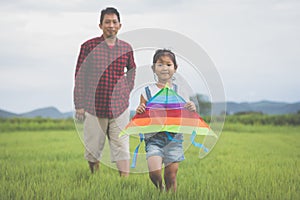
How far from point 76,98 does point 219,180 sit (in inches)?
63.5

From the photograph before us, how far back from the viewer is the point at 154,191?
3.17 meters

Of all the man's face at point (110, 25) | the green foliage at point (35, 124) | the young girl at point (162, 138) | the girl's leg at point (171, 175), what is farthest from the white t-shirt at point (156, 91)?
the green foliage at point (35, 124)

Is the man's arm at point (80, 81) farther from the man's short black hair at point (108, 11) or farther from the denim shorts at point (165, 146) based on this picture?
the denim shorts at point (165, 146)

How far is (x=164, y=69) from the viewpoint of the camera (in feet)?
10.00

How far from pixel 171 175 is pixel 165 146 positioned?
0.79ft

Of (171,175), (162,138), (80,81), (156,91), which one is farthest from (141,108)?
(80,81)

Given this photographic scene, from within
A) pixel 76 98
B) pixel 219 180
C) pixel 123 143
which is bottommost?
pixel 219 180

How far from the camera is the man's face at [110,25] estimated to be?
3.82 meters

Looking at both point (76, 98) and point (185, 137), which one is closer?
point (185, 137)

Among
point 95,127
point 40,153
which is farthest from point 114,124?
point 40,153

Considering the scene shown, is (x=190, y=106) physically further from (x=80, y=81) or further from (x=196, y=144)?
(x=80, y=81)

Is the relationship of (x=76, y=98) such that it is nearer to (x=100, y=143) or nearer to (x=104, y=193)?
(x=100, y=143)

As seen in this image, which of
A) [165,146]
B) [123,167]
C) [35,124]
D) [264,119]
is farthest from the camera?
[35,124]

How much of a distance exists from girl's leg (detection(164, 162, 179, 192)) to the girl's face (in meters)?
0.66
